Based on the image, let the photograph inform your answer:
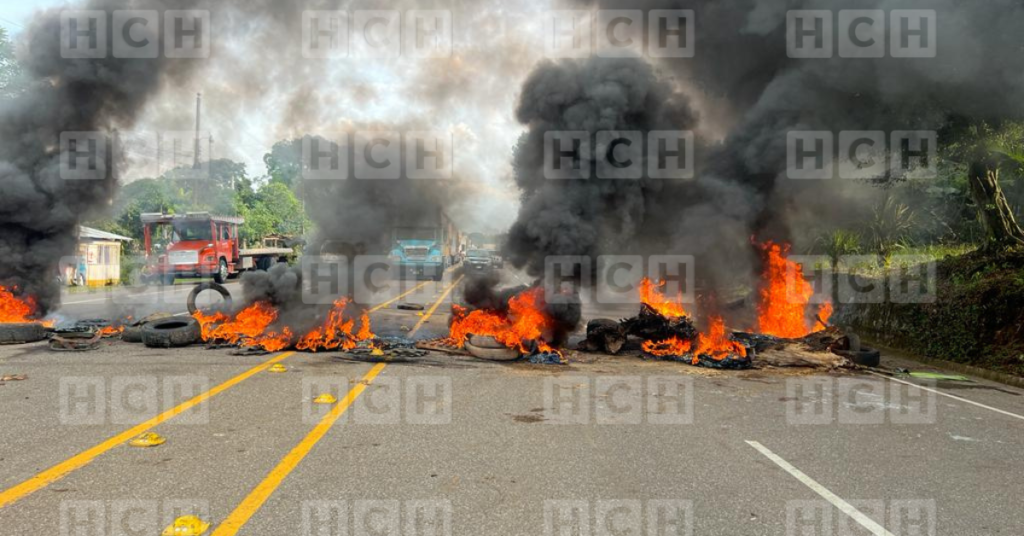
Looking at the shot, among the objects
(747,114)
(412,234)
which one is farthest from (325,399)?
(412,234)

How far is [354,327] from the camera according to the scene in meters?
11.2

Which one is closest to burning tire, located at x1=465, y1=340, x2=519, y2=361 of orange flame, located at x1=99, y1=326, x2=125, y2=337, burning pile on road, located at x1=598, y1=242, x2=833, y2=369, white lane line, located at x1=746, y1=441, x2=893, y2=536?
burning pile on road, located at x1=598, y1=242, x2=833, y2=369

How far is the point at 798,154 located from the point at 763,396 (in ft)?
20.2

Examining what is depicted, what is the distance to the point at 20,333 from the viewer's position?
32.2ft

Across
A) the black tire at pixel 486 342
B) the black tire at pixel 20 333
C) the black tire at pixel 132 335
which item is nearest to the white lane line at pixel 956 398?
the black tire at pixel 486 342

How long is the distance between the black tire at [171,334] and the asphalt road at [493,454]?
1435 millimetres

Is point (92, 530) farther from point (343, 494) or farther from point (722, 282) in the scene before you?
point (722, 282)

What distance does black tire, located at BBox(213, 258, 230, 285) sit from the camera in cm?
2583

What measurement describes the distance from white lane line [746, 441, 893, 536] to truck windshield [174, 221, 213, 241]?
25264 millimetres

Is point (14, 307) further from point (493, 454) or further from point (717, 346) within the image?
point (717, 346)

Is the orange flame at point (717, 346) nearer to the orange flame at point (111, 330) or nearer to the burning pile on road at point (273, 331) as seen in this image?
the burning pile on road at point (273, 331)

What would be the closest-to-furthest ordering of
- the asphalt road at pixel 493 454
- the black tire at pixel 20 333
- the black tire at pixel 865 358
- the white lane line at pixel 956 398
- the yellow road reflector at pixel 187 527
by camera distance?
the yellow road reflector at pixel 187 527 → the asphalt road at pixel 493 454 → the white lane line at pixel 956 398 → the black tire at pixel 20 333 → the black tire at pixel 865 358

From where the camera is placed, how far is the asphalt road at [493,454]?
3.67 metres

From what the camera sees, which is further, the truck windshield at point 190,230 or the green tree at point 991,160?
the truck windshield at point 190,230
